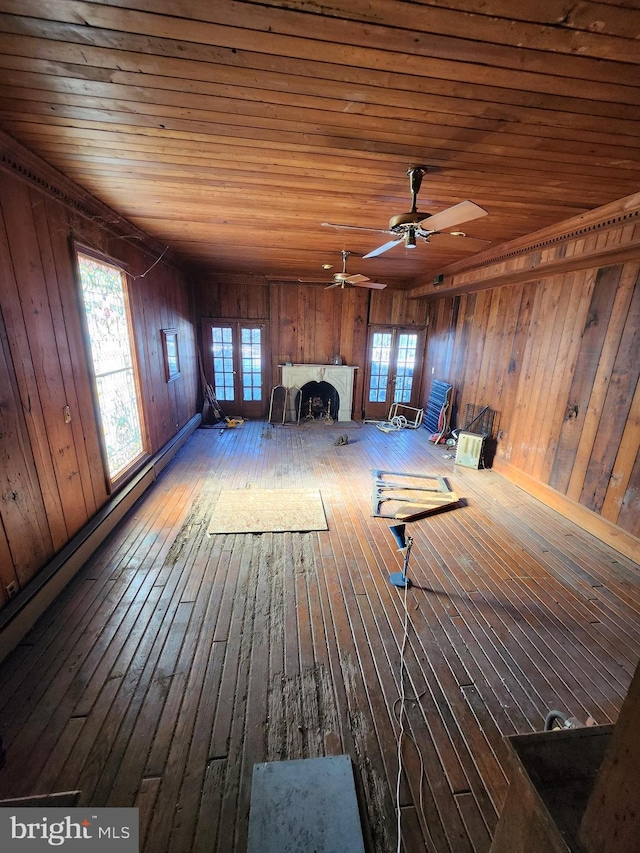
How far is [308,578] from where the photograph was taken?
108 inches

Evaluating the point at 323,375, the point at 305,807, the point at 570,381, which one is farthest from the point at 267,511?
the point at 323,375

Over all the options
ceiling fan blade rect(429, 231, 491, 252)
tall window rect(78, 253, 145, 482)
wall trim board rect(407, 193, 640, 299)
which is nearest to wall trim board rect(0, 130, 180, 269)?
tall window rect(78, 253, 145, 482)

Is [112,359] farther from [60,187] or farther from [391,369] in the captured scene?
[391,369]

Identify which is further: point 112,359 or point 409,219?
point 112,359

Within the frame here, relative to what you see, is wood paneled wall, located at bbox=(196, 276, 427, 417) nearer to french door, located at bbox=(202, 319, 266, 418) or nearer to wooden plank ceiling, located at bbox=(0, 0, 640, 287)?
french door, located at bbox=(202, 319, 266, 418)

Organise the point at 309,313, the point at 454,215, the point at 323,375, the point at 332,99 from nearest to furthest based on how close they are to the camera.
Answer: the point at 332,99 < the point at 454,215 < the point at 309,313 < the point at 323,375

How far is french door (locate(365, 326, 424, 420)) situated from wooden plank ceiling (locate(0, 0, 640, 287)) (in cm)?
465

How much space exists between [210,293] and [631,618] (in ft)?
25.2

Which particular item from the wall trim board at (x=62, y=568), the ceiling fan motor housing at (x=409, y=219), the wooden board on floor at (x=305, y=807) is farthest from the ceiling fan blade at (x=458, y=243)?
the wooden board on floor at (x=305, y=807)

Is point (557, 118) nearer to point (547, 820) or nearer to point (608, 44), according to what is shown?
point (608, 44)

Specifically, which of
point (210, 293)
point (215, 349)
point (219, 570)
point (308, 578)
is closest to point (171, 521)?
point (219, 570)

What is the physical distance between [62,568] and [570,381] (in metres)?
5.13

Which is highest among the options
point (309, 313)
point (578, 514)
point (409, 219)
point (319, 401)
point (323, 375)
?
point (409, 219)

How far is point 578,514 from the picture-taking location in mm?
3635
